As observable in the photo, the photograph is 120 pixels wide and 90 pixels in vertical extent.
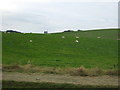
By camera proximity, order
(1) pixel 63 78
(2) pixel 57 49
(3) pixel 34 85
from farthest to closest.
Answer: (2) pixel 57 49, (1) pixel 63 78, (3) pixel 34 85

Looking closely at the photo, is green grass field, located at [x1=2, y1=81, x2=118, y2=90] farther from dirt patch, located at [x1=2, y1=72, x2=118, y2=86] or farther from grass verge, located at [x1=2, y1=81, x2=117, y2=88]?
dirt patch, located at [x1=2, y1=72, x2=118, y2=86]

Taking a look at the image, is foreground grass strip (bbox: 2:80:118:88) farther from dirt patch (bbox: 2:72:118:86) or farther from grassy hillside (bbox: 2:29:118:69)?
grassy hillside (bbox: 2:29:118:69)

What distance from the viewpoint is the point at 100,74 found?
1950cm

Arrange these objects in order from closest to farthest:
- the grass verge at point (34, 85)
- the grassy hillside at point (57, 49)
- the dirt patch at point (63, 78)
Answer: the grass verge at point (34, 85), the dirt patch at point (63, 78), the grassy hillside at point (57, 49)

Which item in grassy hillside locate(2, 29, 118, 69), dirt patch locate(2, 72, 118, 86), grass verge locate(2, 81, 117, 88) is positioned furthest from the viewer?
grassy hillside locate(2, 29, 118, 69)

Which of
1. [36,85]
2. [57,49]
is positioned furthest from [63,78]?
[57,49]

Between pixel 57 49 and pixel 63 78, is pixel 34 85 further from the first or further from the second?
pixel 57 49

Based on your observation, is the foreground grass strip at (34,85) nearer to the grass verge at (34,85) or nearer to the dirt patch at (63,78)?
the grass verge at (34,85)

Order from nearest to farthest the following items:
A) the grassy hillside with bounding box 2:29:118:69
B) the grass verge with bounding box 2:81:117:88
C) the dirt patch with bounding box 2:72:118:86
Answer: the grass verge with bounding box 2:81:117:88, the dirt patch with bounding box 2:72:118:86, the grassy hillside with bounding box 2:29:118:69

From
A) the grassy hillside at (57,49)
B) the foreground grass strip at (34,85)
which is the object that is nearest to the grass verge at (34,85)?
the foreground grass strip at (34,85)

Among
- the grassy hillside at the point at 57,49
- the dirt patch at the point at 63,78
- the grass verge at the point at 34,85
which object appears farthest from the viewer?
the grassy hillside at the point at 57,49

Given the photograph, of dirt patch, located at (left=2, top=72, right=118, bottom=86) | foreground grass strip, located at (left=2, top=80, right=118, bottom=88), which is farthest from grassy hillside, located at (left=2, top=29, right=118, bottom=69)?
foreground grass strip, located at (left=2, top=80, right=118, bottom=88)

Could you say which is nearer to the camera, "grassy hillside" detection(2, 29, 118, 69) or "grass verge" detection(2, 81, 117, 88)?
"grass verge" detection(2, 81, 117, 88)

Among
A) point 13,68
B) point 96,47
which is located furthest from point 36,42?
point 13,68
